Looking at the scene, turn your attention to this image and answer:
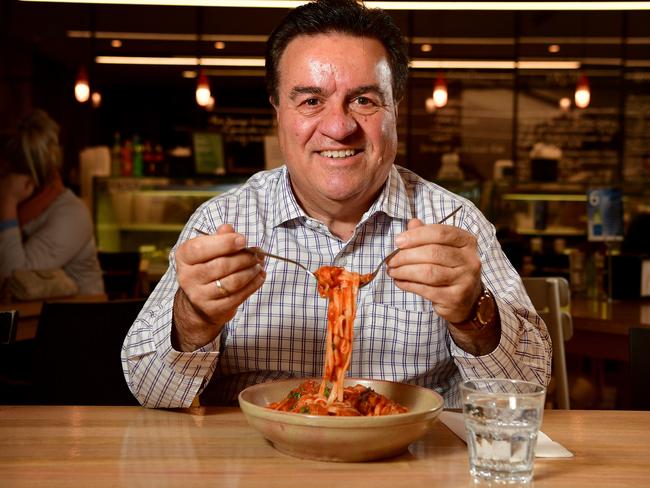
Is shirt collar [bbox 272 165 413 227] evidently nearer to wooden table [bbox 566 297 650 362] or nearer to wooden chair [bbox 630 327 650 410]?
wooden chair [bbox 630 327 650 410]

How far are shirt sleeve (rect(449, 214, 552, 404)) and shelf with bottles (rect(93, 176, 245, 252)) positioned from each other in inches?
178

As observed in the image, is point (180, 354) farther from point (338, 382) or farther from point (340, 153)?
point (340, 153)

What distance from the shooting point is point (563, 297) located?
130 inches

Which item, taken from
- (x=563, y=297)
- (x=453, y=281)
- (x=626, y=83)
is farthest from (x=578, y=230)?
(x=453, y=281)

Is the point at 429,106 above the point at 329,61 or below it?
above

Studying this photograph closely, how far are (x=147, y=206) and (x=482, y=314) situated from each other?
16.8 feet

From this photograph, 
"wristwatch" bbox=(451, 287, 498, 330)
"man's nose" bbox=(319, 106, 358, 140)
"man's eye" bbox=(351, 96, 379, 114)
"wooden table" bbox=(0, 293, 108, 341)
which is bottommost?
"wooden table" bbox=(0, 293, 108, 341)

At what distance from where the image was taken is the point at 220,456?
1.25 m

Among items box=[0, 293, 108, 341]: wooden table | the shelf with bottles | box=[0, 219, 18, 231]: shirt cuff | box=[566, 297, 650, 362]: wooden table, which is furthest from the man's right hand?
the shelf with bottles

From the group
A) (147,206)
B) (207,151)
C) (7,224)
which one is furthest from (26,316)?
(207,151)

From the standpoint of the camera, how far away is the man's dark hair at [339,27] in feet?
6.19

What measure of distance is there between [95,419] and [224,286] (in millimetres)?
360

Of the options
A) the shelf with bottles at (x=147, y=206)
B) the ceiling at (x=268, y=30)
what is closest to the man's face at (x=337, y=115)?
the shelf with bottles at (x=147, y=206)

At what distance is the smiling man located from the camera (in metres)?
1.65
